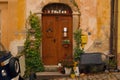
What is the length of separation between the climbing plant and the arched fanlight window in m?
0.58

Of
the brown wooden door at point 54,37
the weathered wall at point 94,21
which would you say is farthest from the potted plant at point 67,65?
the weathered wall at point 94,21

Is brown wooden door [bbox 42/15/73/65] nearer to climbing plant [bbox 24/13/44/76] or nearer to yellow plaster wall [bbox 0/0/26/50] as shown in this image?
climbing plant [bbox 24/13/44/76]

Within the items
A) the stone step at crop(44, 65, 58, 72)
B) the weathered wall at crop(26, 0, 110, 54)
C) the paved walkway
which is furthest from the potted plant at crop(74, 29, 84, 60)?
the paved walkway

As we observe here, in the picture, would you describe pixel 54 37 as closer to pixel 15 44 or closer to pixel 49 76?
pixel 15 44

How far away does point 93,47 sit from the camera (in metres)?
14.2

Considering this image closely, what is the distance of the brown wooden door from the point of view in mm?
14336

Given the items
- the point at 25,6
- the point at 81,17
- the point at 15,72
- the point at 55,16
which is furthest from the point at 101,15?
the point at 15,72

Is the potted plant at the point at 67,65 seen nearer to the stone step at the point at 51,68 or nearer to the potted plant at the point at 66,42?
the stone step at the point at 51,68

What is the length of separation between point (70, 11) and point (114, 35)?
6.69 feet

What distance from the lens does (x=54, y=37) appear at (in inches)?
567

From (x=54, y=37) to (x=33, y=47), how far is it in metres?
0.99

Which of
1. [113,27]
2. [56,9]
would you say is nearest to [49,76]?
[56,9]

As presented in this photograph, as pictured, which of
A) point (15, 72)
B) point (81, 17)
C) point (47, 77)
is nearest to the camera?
point (15, 72)

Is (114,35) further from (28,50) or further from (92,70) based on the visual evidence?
(28,50)
